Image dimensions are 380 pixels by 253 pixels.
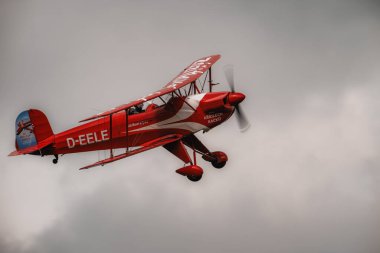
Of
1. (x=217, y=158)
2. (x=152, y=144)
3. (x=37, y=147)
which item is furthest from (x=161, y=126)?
(x=37, y=147)

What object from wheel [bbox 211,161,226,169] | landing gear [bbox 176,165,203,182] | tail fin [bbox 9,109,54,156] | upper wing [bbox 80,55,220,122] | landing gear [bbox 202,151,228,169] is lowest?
wheel [bbox 211,161,226,169]

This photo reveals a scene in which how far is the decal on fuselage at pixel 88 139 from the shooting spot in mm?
26423

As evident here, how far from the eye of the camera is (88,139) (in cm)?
2656

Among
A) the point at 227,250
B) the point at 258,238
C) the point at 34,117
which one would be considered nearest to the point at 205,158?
the point at 34,117

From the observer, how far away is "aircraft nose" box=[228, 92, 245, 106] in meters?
25.8

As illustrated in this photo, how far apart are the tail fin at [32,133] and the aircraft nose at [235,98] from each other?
7.48m

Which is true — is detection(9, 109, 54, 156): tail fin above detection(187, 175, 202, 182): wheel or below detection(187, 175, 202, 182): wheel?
above

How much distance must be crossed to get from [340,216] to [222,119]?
78.2 m

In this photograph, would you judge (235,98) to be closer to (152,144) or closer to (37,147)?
(152,144)

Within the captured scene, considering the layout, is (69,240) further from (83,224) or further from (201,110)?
(201,110)

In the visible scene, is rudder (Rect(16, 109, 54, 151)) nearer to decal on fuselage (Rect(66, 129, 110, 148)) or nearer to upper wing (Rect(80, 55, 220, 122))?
decal on fuselage (Rect(66, 129, 110, 148))

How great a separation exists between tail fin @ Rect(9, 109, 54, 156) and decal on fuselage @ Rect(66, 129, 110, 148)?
0.89m

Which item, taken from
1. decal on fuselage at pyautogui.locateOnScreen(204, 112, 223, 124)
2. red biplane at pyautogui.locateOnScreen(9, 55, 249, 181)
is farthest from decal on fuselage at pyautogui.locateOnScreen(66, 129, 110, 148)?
decal on fuselage at pyautogui.locateOnScreen(204, 112, 223, 124)

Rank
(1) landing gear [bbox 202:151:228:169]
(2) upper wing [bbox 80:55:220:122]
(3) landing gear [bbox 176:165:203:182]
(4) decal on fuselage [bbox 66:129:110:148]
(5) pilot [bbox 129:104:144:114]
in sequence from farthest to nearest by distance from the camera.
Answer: (1) landing gear [bbox 202:151:228:169] → (5) pilot [bbox 129:104:144:114] → (4) decal on fuselage [bbox 66:129:110:148] → (3) landing gear [bbox 176:165:203:182] → (2) upper wing [bbox 80:55:220:122]
